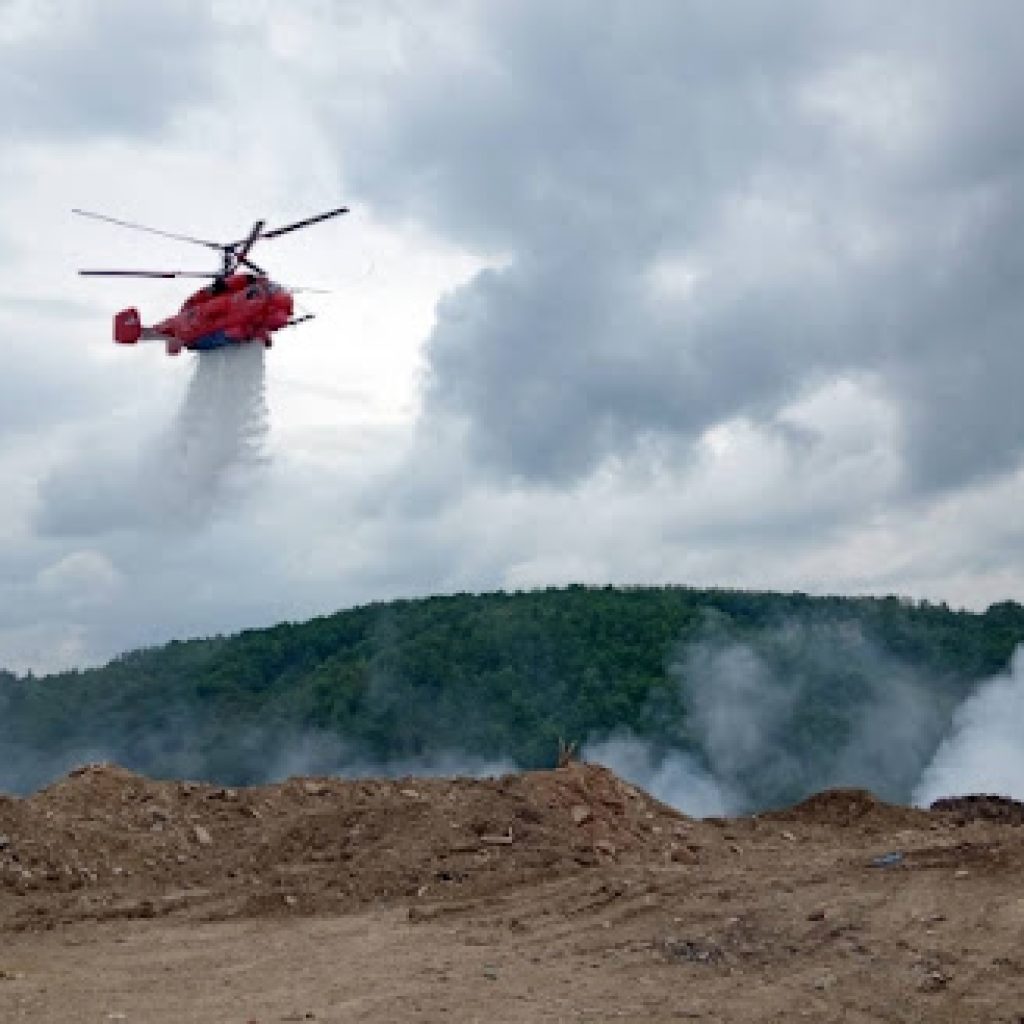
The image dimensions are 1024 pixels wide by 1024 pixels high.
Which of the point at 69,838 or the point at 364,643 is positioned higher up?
the point at 364,643

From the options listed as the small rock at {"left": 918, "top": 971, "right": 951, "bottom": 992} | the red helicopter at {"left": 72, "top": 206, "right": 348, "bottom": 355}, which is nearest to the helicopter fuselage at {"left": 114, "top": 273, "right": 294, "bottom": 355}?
the red helicopter at {"left": 72, "top": 206, "right": 348, "bottom": 355}

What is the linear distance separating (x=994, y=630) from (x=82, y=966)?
229 feet

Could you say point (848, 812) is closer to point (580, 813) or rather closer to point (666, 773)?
point (580, 813)

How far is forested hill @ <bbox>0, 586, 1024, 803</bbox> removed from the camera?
2758 inches

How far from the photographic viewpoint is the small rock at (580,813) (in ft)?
68.7

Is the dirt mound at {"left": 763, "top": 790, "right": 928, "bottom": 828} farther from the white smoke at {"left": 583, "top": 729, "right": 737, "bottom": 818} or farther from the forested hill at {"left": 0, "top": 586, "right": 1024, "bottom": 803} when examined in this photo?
the forested hill at {"left": 0, "top": 586, "right": 1024, "bottom": 803}

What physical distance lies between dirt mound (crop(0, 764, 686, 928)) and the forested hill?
44.8 m

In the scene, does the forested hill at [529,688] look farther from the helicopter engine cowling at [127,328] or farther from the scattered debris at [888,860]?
the scattered debris at [888,860]

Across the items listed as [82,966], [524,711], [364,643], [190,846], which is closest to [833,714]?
[524,711]

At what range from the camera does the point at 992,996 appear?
40.3 feet

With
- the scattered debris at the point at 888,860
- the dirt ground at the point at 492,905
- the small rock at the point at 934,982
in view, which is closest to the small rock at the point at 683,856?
the dirt ground at the point at 492,905

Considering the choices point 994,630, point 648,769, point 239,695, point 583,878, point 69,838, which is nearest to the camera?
point 583,878

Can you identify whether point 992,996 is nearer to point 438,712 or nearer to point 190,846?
point 190,846

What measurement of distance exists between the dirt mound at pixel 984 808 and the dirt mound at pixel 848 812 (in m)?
1.02
